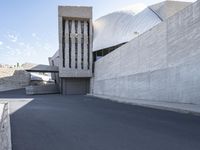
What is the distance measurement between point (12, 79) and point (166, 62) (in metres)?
49.9

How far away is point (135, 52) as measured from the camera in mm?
29156

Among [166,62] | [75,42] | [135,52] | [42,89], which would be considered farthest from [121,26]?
[166,62]

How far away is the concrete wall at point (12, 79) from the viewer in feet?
200

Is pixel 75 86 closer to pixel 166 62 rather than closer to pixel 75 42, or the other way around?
pixel 75 42

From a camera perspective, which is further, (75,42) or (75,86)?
(75,86)

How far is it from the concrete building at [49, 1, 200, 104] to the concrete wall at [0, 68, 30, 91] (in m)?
16.7

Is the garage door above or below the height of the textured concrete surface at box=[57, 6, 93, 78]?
below

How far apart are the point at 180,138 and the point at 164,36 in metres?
16.4

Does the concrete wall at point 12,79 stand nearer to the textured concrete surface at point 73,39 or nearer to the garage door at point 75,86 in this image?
the garage door at point 75,86

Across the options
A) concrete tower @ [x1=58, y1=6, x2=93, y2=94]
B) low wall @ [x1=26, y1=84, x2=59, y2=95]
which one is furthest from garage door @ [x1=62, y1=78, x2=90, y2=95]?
low wall @ [x1=26, y1=84, x2=59, y2=95]

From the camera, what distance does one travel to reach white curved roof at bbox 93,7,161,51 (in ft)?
153

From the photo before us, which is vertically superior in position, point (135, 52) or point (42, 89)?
point (135, 52)

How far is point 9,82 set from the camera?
206 feet

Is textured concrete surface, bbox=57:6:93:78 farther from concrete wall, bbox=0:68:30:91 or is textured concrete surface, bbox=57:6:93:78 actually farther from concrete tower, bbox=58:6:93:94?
concrete wall, bbox=0:68:30:91
